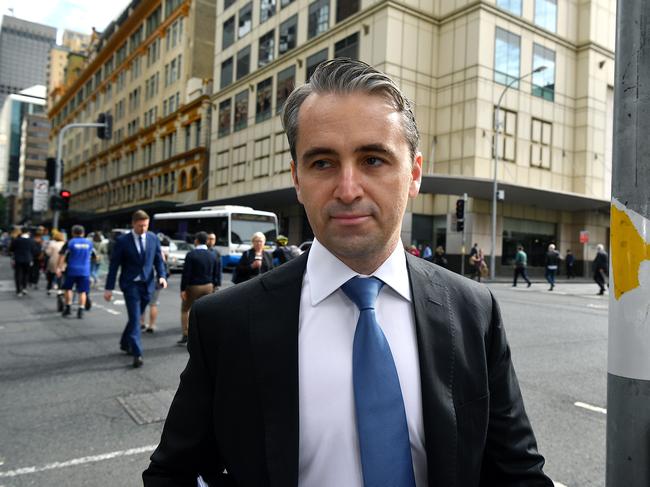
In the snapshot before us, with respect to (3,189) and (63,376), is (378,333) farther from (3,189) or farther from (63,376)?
(3,189)

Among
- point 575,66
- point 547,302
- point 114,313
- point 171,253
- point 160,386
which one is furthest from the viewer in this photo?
point 575,66

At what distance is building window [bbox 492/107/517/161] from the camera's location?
26.8 m

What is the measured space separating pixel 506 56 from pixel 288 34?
14.1 m

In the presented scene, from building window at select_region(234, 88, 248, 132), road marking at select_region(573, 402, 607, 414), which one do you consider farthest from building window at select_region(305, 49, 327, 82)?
road marking at select_region(573, 402, 607, 414)

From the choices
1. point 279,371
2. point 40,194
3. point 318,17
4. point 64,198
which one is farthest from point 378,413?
point 318,17

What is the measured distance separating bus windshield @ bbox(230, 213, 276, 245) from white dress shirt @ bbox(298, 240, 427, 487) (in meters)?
21.8

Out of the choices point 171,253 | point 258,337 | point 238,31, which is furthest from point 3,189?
point 258,337

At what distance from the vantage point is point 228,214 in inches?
907

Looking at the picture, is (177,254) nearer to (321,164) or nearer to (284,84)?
(284,84)

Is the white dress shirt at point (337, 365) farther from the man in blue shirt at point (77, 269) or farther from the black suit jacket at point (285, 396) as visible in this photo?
the man in blue shirt at point (77, 269)

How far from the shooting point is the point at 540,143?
28625 millimetres

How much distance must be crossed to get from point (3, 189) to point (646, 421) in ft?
534

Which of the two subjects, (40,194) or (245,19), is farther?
(245,19)

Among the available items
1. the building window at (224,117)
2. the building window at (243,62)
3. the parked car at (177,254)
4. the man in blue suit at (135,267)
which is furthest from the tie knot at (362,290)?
the building window at (224,117)
